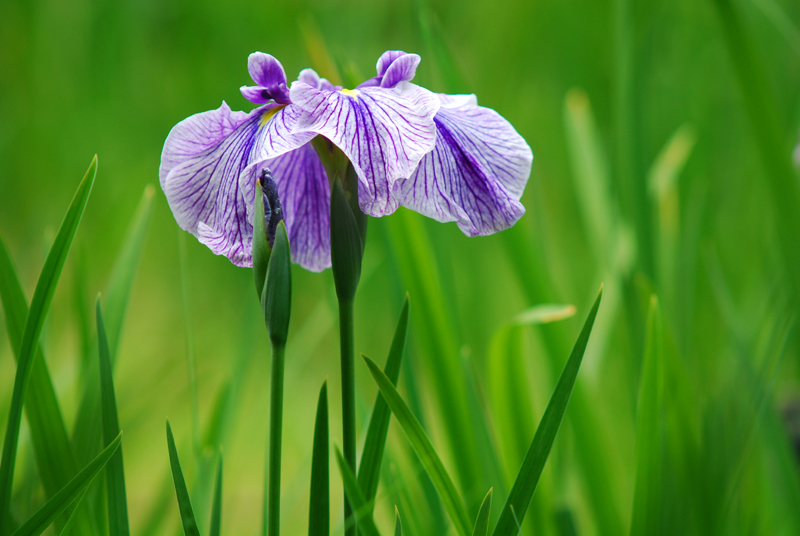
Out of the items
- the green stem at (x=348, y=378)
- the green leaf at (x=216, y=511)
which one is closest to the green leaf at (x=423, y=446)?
the green stem at (x=348, y=378)

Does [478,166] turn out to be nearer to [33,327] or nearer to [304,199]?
[304,199]

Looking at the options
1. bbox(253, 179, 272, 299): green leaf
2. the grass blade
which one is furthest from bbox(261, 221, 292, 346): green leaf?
the grass blade

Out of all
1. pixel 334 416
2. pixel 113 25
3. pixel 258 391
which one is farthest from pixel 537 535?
pixel 113 25

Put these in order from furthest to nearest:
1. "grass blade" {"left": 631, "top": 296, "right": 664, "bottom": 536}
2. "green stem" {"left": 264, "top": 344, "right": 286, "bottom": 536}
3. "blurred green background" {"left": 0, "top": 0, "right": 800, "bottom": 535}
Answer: "blurred green background" {"left": 0, "top": 0, "right": 800, "bottom": 535} < "grass blade" {"left": 631, "top": 296, "right": 664, "bottom": 536} < "green stem" {"left": 264, "top": 344, "right": 286, "bottom": 536}

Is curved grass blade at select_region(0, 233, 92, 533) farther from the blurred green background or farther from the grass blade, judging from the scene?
the grass blade

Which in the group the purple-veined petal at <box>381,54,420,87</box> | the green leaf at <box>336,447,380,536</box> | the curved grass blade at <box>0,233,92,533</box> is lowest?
the green leaf at <box>336,447,380,536</box>

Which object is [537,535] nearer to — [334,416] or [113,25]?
[334,416]

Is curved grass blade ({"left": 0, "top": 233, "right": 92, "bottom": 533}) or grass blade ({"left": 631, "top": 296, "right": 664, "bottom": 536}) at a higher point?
curved grass blade ({"left": 0, "top": 233, "right": 92, "bottom": 533})
